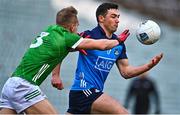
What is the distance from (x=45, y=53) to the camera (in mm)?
8289

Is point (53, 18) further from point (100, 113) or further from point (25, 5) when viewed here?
point (100, 113)

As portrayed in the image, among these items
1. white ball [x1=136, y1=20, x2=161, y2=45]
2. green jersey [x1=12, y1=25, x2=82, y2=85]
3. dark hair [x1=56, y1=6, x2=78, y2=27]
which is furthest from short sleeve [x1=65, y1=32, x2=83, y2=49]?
white ball [x1=136, y1=20, x2=161, y2=45]

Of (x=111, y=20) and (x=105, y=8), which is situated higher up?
(x=105, y=8)

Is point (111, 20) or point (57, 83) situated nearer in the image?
point (57, 83)

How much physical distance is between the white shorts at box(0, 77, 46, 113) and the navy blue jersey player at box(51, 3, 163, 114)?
3.63ft

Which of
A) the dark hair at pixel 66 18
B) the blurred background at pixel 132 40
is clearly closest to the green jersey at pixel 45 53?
the dark hair at pixel 66 18

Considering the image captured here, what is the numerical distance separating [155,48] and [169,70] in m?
0.74

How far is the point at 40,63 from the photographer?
326 inches

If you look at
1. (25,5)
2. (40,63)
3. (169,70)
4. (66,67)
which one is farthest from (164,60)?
(40,63)

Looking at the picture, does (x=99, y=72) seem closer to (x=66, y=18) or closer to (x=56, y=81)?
(x=56, y=81)

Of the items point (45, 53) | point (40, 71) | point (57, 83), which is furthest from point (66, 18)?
point (57, 83)

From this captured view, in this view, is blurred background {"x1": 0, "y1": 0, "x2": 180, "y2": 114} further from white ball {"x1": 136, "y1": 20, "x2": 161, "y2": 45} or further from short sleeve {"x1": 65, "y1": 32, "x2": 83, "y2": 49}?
short sleeve {"x1": 65, "y1": 32, "x2": 83, "y2": 49}

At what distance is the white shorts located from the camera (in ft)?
26.8

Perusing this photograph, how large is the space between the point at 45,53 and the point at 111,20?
1.54m
